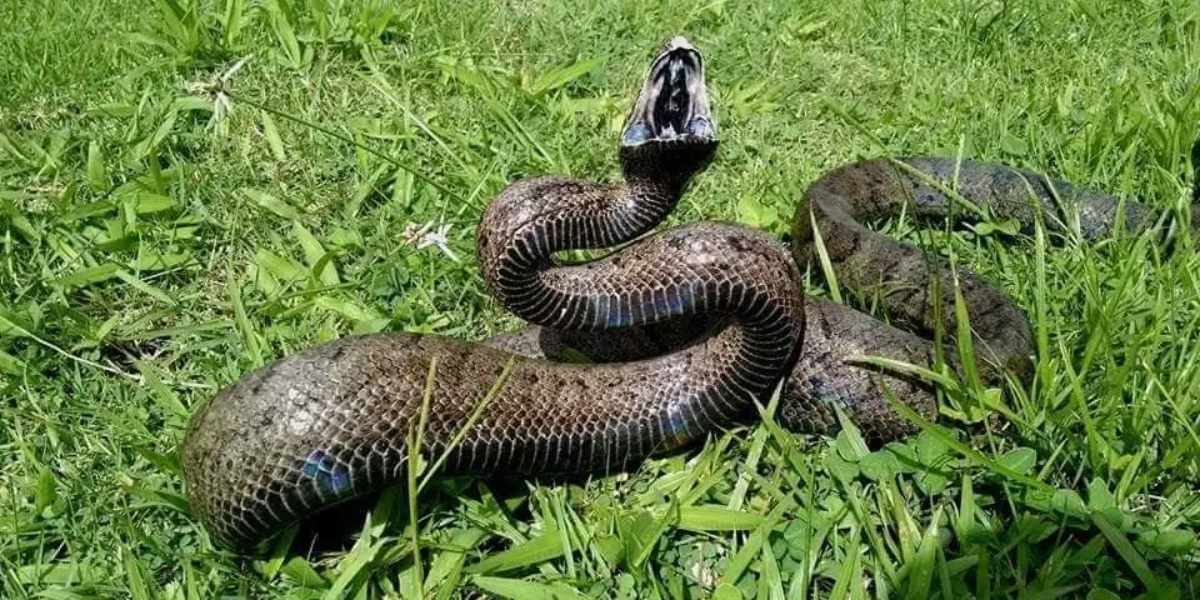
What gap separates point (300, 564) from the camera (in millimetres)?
2684

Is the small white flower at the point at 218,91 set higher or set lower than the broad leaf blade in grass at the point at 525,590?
higher

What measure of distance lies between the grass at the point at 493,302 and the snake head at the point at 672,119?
0.73 m

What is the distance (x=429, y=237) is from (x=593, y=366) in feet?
3.30

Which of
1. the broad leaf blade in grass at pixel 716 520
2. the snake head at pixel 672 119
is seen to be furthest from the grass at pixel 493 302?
the snake head at pixel 672 119

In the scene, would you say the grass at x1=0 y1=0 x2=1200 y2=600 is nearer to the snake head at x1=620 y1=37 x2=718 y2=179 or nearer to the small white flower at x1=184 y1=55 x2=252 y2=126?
the small white flower at x1=184 y1=55 x2=252 y2=126

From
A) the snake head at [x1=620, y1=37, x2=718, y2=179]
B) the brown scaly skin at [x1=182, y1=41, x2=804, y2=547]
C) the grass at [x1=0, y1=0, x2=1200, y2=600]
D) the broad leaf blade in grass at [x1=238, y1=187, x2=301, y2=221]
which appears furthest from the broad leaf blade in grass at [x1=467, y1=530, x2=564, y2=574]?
the broad leaf blade in grass at [x1=238, y1=187, x2=301, y2=221]

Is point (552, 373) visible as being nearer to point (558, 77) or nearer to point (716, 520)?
point (716, 520)

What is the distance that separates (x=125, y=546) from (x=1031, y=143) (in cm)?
375

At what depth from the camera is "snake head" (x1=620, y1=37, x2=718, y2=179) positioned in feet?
8.59

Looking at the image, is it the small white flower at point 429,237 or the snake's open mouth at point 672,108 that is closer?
the snake's open mouth at point 672,108

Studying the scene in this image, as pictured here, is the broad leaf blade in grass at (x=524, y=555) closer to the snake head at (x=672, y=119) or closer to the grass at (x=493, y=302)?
the grass at (x=493, y=302)

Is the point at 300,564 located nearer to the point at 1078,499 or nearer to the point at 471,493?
the point at 471,493

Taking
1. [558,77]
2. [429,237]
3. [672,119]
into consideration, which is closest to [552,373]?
[672,119]

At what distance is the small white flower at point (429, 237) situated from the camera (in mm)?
3842
